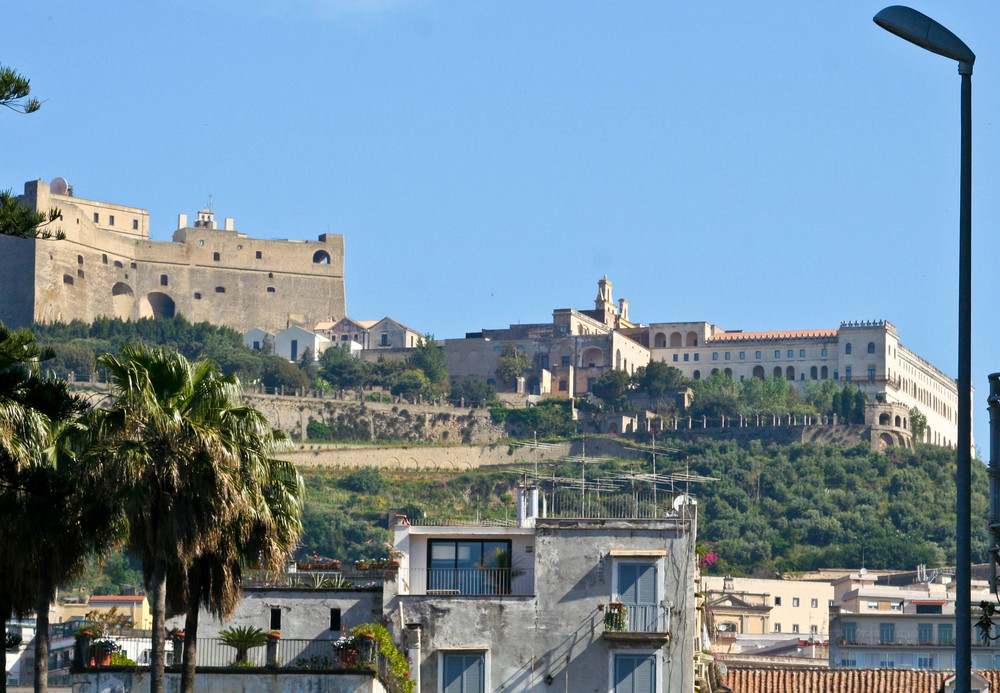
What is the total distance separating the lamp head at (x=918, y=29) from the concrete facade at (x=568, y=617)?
58.7 ft

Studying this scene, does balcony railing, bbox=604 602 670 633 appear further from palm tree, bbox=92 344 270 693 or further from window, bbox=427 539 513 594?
palm tree, bbox=92 344 270 693

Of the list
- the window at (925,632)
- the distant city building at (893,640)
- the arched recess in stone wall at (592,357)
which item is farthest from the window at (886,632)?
the arched recess in stone wall at (592,357)

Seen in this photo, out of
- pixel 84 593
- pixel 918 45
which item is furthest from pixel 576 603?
pixel 84 593

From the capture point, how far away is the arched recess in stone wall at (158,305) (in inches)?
7082

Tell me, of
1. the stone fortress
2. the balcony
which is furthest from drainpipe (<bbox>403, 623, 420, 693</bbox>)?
the stone fortress

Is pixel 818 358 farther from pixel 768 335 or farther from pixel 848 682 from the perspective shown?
pixel 848 682

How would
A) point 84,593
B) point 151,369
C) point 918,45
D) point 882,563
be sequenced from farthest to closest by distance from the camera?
1. point 882,563
2. point 84,593
3. point 151,369
4. point 918,45

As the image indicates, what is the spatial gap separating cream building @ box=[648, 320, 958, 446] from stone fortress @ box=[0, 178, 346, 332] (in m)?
33.7

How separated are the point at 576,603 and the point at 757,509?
109 m

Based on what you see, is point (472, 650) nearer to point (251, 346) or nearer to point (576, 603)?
point (576, 603)

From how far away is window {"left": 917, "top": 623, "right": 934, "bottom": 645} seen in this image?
59.7m

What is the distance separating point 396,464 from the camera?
150m

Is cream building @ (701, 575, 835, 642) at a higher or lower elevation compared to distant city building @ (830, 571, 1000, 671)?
lower

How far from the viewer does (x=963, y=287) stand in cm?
1812
